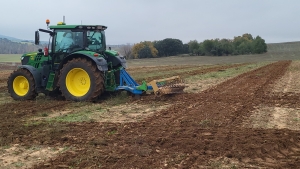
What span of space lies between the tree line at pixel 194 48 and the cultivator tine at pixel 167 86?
60.7 m

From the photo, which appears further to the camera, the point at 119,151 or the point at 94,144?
the point at 94,144

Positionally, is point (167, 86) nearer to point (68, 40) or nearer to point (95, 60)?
point (95, 60)

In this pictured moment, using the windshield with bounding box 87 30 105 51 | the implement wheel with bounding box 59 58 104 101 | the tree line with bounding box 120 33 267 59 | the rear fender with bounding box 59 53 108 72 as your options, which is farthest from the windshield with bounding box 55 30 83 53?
the tree line with bounding box 120 33 267 59

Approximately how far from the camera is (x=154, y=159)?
15.1 ft

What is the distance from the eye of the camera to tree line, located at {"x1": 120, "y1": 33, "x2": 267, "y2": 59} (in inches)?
2879

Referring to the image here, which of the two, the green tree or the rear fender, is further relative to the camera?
the green tree

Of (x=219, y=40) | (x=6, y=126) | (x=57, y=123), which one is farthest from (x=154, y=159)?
(x=219, y=40)

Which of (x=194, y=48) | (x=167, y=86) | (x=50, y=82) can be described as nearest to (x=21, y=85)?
(x=50, y=82)

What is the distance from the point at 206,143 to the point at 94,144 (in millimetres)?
1769

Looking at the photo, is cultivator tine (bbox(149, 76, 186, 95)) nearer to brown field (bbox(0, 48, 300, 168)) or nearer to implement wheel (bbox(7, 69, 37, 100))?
brown field (bbox(0, 48, 300, 168))

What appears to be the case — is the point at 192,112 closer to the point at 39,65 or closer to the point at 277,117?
the point at 277,117

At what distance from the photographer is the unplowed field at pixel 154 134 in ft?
15.1

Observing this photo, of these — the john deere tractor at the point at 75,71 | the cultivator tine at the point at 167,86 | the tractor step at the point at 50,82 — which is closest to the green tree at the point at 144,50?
the cultivator tine at the point at 167,86

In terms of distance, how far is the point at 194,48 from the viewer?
80.1 meters
